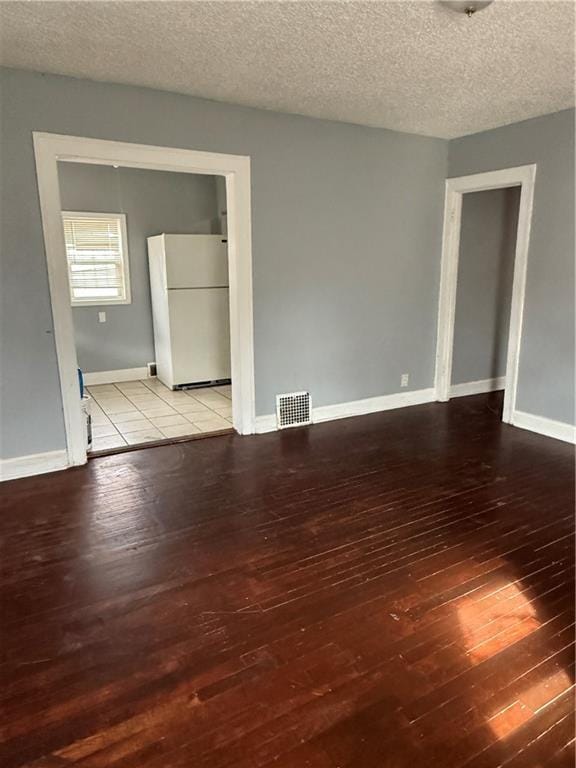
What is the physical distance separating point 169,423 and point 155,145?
2.32 metres

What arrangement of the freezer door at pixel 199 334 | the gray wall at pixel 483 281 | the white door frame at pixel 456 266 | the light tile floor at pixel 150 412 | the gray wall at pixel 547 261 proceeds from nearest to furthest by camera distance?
the gray wall at pixel 547 261 → the white door frame at pixel 456 266 → the light tile floor at pixel 150 412 → the gray wall at pixel 483 281 → the freezer door at pixel 199 334

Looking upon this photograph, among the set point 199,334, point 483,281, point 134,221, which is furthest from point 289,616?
point 134,221

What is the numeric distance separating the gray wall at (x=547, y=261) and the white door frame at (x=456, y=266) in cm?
6

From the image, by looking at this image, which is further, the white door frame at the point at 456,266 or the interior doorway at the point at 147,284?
the interior doorway at the point at 147,284

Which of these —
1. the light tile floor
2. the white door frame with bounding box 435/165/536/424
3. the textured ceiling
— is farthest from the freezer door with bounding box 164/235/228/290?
the white door frame with bounding box 435/165/536/424

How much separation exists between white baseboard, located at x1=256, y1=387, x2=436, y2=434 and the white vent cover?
63 millimetres

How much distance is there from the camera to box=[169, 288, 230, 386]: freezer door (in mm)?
5645

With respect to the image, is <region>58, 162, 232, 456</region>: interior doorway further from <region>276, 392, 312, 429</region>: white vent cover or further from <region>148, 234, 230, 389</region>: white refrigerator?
<region>276, 392, 312, 429</region>: white vent cover

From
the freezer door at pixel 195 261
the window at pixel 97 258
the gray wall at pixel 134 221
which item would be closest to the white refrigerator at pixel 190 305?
the freezer door at pixel 195 261

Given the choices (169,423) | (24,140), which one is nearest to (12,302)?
(24,140)

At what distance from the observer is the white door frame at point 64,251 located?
3105mm

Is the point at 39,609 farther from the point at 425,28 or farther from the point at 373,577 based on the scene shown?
the point at 425,28

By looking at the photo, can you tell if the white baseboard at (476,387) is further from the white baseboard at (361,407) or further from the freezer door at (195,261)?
the freezer door at (195,261)

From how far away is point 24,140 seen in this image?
2.98 m
